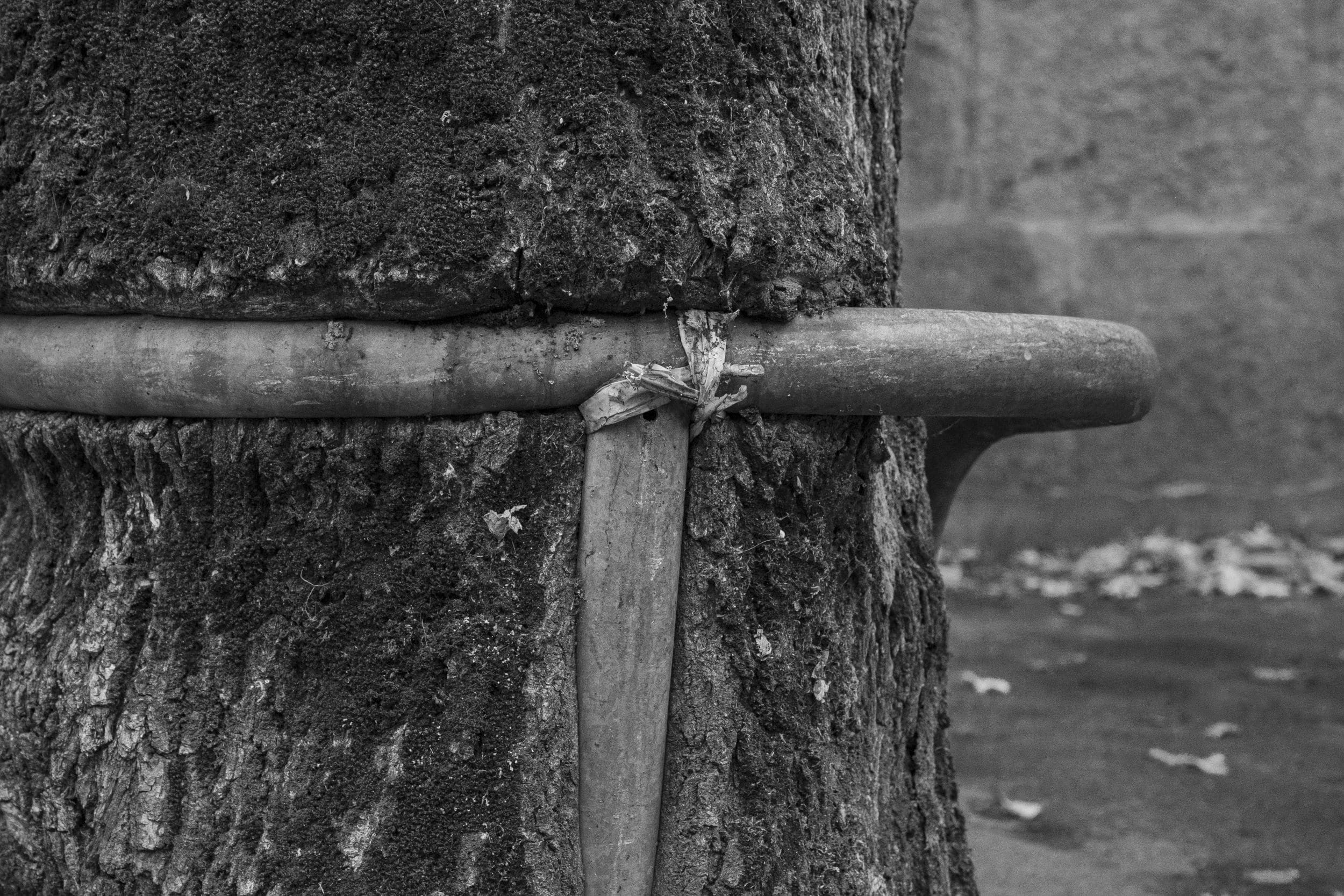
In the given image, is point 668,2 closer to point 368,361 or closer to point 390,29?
point 390,29

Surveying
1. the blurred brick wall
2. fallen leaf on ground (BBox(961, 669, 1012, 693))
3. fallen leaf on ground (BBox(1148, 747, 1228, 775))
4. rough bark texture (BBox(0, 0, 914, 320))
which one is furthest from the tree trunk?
the blurred brick wall

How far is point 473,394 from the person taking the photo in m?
1.34

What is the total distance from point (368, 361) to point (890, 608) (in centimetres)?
77

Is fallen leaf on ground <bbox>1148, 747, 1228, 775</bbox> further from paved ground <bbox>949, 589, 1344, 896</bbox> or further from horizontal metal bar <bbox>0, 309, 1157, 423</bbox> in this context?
horizontal metal bar <bbox>0, 309, 1157, 423</bbox>

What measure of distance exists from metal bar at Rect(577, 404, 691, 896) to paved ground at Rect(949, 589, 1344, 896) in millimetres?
1427

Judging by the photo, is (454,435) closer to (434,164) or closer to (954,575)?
(434,164)

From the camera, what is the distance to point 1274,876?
2588 mm

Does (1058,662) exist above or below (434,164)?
below

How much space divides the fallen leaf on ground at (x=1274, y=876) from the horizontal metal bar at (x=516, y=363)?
1.48m

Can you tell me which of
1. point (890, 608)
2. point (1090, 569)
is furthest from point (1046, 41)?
point (890, 608)

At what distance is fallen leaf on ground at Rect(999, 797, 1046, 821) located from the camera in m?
2.97

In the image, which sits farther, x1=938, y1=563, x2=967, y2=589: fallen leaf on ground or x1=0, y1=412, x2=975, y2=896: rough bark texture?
x1=938, y1=563, x2=967, y2=589: fallen leaf on ground

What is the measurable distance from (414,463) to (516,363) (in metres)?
0.15

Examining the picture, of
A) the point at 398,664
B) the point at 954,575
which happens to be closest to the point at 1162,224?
the point at 954,575
